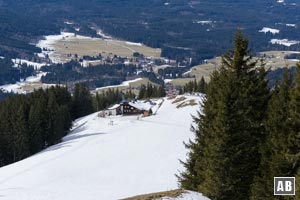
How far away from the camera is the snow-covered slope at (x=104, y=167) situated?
56.0 m

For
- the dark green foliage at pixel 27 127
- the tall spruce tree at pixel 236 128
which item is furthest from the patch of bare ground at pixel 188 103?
the tall spruce tree at pixel 236 128

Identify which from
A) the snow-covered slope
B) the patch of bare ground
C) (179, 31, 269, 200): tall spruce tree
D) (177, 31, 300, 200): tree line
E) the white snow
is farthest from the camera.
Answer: the patch of bare ground

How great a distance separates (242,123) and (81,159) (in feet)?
158

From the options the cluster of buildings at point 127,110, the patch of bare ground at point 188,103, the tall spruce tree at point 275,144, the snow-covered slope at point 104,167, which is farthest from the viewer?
the cluster of buildings at point 127,110

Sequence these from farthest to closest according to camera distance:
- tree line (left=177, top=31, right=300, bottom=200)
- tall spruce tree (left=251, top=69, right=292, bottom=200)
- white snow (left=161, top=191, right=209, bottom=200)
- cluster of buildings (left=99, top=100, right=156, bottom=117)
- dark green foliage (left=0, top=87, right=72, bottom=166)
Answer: cluster of buildings (left=99, top=100, right=156, bottom=117), dark green foliage (left=0, top=87, right=72, bottom=166), tree line (left=177, top=31, right=300, bottom=200), tall spruce tree (left=251, top=69, right=292, bottom=200), white snow (left=161, top=191, right=209, bottom=200)

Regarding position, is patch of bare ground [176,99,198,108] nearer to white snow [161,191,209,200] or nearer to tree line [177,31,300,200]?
tree line [177,31,300,200]

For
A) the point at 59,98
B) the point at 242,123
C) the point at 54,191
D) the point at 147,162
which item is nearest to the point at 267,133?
the point at 242,123

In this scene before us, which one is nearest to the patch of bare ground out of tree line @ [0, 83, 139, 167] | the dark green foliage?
tree line @ [0, 83, 139, 167]

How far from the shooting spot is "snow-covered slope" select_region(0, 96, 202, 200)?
184 ft
